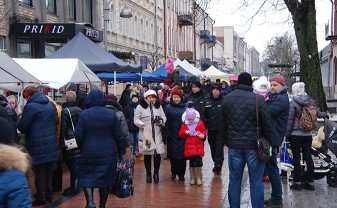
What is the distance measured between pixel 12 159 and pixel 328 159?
696 centimetres

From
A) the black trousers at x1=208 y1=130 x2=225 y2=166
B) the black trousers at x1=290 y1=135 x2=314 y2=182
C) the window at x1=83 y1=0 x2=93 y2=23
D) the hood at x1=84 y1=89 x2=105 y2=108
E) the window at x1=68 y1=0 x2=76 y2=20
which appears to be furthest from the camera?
the window at x1=83 y1=0 x2=93 y2=23

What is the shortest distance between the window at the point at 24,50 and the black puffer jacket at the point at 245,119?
14727mm

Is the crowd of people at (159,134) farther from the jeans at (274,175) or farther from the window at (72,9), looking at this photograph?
the window at (72,9)

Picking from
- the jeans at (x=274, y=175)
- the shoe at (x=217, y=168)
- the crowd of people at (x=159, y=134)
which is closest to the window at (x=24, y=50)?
the crowd of people at (x=159, y=134)

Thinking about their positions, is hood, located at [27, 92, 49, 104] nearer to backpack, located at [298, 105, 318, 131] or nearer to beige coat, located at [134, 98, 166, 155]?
beige coat, located at [134, 98, 166, 155]

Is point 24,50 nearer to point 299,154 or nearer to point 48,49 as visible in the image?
point 48,49

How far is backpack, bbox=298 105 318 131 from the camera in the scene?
8.40 m

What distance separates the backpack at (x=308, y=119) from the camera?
840 cm

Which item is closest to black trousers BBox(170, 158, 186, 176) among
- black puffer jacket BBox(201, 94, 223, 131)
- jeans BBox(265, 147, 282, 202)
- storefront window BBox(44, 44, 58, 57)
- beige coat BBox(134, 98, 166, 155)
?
beige coat BBox(134, 98, 166, 155)

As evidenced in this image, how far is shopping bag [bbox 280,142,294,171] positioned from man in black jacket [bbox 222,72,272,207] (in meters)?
2.76

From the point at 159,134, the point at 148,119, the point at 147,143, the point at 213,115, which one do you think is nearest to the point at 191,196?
the point at 147,143

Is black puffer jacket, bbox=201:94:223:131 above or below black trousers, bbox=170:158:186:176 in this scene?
above

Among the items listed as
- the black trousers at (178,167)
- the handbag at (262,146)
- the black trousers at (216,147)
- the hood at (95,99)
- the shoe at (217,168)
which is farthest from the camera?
the shoe at (217,168)

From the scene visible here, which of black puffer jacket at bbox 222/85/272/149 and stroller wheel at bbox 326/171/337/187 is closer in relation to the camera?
black puffer jacket at bbox 222/85/272/149
